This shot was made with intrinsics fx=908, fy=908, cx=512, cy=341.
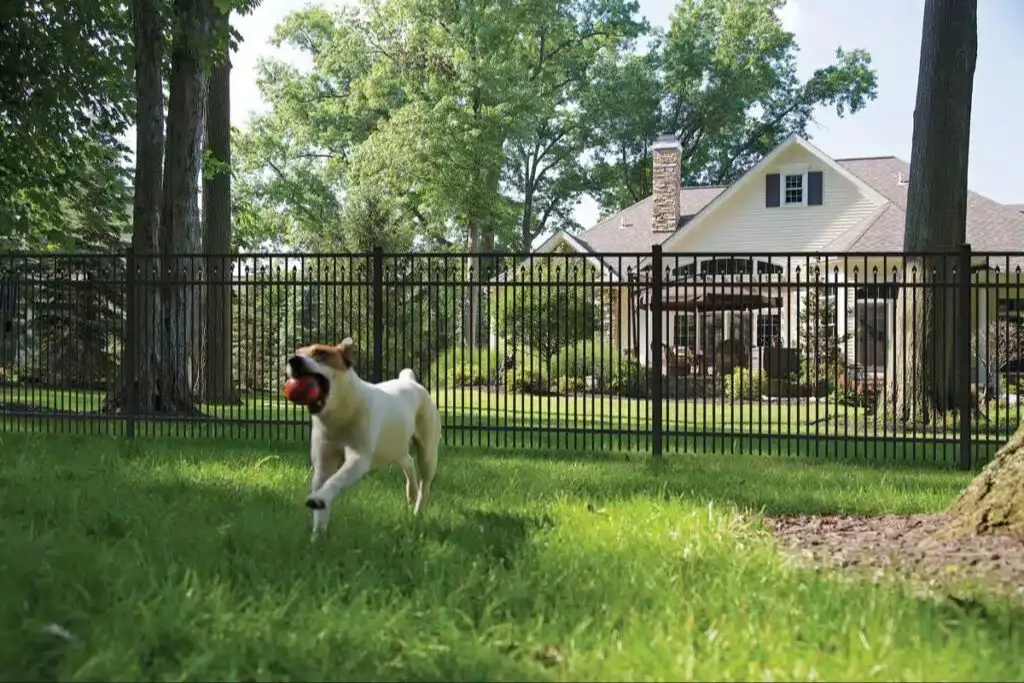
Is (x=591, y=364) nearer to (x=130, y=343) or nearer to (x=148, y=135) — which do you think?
(x=148, y=135)

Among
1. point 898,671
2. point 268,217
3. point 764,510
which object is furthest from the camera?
point 268,217

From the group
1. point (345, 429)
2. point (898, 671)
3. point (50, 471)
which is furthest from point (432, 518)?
point (50, 471)

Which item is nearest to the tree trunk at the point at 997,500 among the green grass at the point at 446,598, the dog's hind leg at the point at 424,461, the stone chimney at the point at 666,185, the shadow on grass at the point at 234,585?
the green grass at the point at 446,598

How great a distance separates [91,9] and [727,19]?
1612 inches

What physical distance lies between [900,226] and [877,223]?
790 mm

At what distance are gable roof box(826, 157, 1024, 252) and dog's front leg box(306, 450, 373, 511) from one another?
2138 cm

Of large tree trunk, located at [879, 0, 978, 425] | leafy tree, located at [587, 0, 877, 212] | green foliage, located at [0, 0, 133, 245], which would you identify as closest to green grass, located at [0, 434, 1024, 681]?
large tree trunk, located at [879, 0, 978, 425]

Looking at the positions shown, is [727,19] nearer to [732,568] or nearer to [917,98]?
[917,98]

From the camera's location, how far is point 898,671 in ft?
9.94

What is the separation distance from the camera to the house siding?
92.8 ft

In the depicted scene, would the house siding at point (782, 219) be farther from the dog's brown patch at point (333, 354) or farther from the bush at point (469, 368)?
the dog's brown patch at point (333, 354)

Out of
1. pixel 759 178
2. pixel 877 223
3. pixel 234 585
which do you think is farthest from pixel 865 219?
pixel 234 585

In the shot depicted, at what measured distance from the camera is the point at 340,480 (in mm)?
4516

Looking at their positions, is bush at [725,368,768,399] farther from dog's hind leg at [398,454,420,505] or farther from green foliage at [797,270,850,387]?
dog's hind leg at [398,454,420,505]
